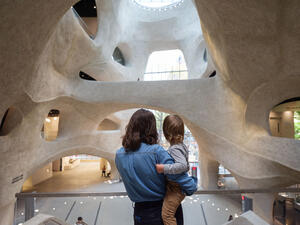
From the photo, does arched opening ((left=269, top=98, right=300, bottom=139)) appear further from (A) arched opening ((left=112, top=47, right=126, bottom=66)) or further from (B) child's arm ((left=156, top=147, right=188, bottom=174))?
(A) arched opening ((left=112, top=47, right=126, bottom=66))

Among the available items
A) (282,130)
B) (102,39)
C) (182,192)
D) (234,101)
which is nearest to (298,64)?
(234,101)

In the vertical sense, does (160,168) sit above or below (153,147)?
below

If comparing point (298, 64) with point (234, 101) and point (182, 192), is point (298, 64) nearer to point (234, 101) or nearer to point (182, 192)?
point (234, 101)

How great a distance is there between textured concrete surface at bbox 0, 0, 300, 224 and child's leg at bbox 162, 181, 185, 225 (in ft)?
12.3

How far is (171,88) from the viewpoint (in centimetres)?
864

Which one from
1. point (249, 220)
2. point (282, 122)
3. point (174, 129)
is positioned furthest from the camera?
point (282, 122)

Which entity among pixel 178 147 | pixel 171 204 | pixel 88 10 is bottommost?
pixel 171 204

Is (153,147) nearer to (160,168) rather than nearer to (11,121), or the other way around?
(160,168)

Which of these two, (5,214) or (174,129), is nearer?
(174,129)

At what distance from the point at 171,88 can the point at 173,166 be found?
7.49 metres

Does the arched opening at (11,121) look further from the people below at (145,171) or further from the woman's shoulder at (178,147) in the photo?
the woman's shoulder at (178,147)

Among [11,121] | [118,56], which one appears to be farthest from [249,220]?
[118,56]

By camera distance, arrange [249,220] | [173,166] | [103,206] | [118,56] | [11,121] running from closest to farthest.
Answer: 1. [173,166]
2. [249,220]
3. [103,206]
4. [11,121]
5. [118,56]

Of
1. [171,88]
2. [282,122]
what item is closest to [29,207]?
[171,88]
